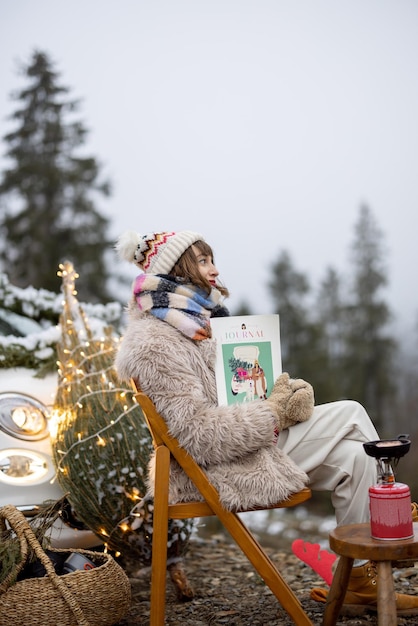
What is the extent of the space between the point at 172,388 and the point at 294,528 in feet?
13.4

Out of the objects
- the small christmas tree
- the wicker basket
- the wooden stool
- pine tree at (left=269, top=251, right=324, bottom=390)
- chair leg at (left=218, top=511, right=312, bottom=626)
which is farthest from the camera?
pine tree at (left=269, top=251, right=324, bottom=390)

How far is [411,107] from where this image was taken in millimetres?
6953

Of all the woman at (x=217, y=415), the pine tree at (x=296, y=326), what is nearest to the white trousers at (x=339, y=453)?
the woman at (x=217, y=415)

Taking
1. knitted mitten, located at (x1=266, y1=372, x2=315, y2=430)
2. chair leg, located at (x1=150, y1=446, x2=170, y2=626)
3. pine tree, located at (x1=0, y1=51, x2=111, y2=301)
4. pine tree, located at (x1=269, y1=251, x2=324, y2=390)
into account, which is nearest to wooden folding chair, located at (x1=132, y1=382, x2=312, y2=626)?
chair leg, located at (x1=150, y1=446, x2=170, y2=626)

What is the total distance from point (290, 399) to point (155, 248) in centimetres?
77

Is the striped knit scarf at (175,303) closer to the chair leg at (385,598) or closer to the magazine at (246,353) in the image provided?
the magazine at (246,353)

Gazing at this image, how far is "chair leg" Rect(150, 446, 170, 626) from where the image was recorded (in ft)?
8.89

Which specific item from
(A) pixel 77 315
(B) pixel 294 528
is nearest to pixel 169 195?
(B) pixel 294 528

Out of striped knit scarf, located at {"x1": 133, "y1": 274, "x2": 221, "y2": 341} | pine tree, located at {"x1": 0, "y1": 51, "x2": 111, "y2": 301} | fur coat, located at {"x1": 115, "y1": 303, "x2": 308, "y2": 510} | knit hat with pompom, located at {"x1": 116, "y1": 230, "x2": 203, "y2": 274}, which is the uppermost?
pine tree, located at {"x1": 0, "y1": 51, "x2": 111, "y2": 301}

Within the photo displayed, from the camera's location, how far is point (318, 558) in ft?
10.2

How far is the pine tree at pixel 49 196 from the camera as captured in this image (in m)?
11.0

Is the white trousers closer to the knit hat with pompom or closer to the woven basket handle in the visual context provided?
the knit hat with pompom

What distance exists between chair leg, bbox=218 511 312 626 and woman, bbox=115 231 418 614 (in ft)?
0.28

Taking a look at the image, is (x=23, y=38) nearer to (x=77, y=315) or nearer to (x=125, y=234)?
(x=77, y=315)
